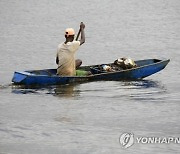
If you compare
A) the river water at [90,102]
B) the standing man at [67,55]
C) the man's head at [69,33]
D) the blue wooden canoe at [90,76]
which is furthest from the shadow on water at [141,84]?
the man's head at [69,33]

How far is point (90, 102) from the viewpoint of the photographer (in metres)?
14.2

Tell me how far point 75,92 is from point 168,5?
99.8 feet

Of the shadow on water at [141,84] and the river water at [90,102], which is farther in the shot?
the shadow on water at [141,84]

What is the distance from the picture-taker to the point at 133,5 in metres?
46.7

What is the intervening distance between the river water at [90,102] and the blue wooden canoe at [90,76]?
16 cm

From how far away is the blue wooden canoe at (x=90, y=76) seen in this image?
15.3m

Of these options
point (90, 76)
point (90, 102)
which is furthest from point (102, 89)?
point (90, 102)

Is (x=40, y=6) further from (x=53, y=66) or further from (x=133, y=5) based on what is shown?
(x=53, y=66)

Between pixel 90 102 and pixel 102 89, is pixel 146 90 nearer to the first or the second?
pixel 102 89

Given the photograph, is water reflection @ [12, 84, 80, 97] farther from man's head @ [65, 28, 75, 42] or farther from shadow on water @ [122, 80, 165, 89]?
shadow on water @ [122, 80, 165, 89]

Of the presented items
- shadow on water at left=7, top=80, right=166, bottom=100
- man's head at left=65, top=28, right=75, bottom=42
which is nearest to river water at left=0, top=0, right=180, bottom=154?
shadow on water at left=7, top=80, right=166, bottom=100

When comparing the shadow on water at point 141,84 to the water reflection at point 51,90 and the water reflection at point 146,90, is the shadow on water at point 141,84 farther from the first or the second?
the water reflection at point 51,90

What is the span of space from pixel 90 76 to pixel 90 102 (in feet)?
6.33

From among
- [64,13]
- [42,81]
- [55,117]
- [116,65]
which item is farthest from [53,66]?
[64,13]
